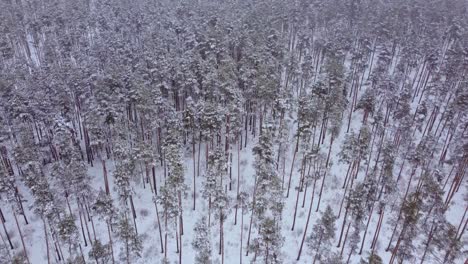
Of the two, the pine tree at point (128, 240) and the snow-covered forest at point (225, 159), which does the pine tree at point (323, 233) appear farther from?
the pine tree at point (128, 240)

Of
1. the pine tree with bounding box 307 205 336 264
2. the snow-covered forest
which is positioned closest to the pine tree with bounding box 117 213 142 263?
the snow-covered forest

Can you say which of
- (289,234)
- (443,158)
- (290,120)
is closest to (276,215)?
(289,234)

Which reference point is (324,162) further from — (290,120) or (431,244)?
(431,244)

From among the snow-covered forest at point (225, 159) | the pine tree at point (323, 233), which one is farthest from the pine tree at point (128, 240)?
the pine tree at point (323, 233)

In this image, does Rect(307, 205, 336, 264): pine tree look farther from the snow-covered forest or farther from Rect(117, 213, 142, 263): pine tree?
Rect(117, 213, 142, 263): pine tree

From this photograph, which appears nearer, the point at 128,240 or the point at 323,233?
the point at 323,233

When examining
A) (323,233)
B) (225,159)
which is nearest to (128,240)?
(225,159)

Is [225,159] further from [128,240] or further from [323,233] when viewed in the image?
[128,240]

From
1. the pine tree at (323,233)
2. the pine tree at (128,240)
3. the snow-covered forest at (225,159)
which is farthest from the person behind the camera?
the snow-covered forest at (225,159)

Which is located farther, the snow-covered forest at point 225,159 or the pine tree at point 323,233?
the snow-covered forest at point 225,159
